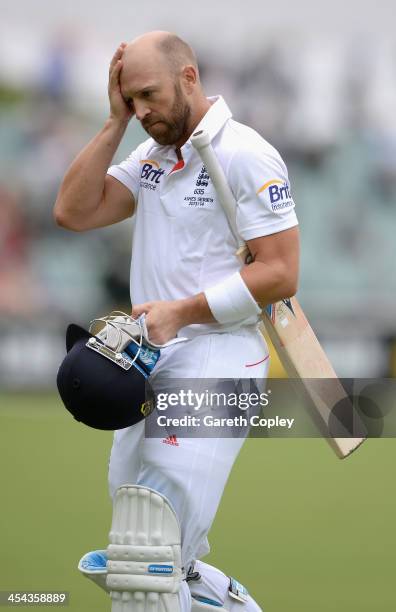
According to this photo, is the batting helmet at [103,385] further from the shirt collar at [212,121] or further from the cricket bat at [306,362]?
the shirt collar at [212,121]

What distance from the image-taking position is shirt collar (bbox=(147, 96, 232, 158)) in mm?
3422

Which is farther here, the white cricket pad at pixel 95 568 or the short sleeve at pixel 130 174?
the short sleeve at pixel 130 174

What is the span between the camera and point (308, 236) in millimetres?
11875

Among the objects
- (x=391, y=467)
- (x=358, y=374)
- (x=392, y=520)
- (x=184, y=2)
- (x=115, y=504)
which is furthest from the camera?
(x=184, y=2)

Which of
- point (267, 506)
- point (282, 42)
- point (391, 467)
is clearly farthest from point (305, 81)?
point (267, 506)

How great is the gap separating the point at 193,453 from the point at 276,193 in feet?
2.55

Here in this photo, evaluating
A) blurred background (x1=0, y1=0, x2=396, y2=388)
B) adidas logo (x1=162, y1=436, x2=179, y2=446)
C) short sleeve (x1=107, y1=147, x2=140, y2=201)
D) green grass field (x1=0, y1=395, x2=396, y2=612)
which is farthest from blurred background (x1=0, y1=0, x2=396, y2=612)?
adidas logo (x1=162, y1=436, x2=179, y2=446)

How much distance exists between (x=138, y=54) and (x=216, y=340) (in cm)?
86

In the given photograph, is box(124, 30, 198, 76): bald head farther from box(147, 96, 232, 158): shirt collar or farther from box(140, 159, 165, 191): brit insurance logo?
box(140, 159, 165, 191): brit insurance logo

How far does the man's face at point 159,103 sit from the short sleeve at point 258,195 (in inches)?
8.4

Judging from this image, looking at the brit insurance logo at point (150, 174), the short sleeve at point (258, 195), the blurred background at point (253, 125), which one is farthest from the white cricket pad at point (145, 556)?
the blurred background at point (253, 125)

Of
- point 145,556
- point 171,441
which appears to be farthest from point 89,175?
point 145,556

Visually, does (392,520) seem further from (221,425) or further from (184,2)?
(184,2)

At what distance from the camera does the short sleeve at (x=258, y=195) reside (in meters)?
3.32
